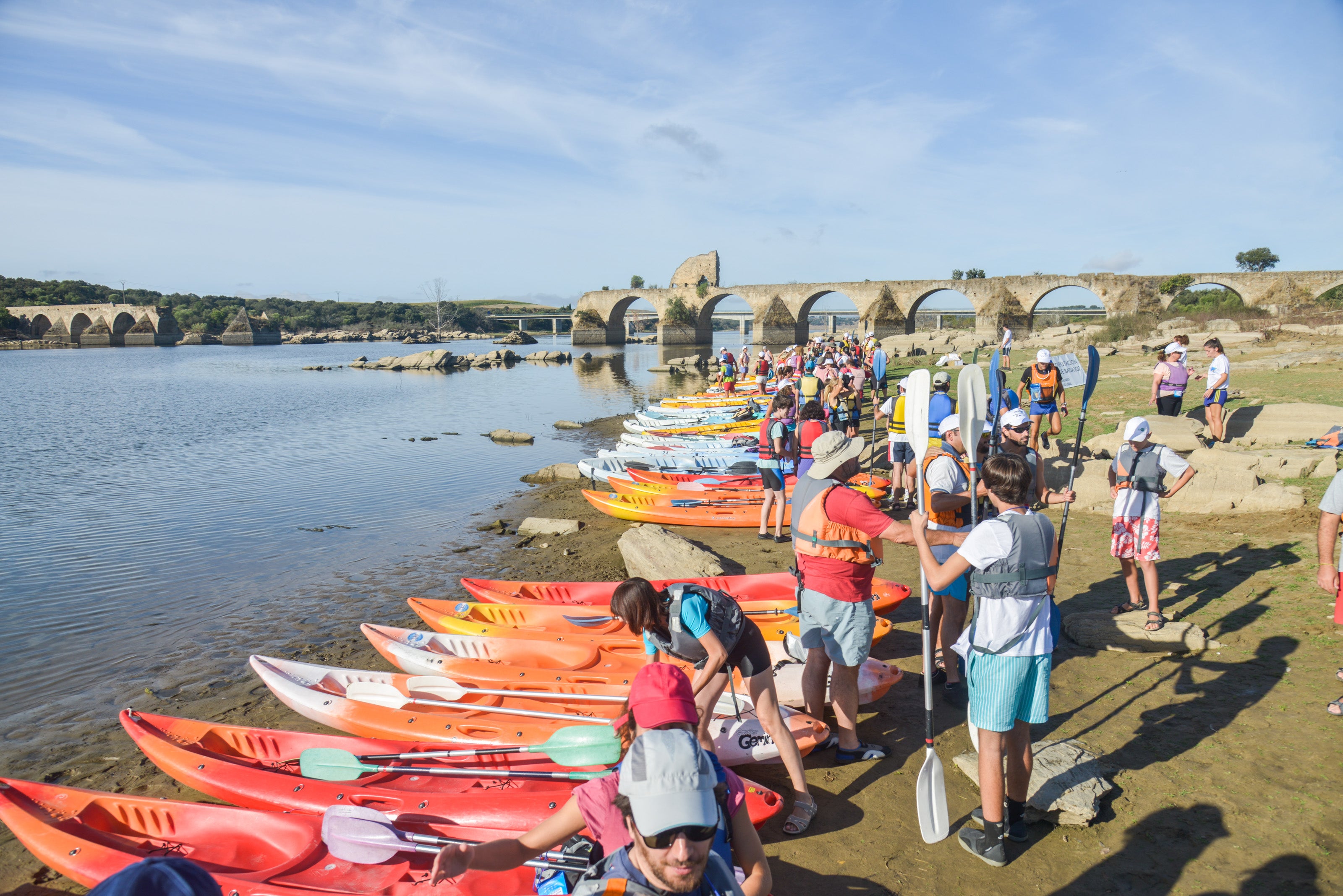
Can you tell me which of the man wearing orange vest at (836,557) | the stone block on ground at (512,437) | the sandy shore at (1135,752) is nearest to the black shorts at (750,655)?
the man wearing orange vest at (836,557)

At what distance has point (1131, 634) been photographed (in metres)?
5.67

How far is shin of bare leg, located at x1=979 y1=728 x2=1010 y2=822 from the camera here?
3398mm

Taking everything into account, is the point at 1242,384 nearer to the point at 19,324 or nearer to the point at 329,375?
the point at 329,375

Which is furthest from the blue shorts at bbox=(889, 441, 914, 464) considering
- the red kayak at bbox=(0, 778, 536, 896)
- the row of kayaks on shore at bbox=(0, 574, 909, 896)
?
the red kayak at bbox=(0, 778, 536, 896)

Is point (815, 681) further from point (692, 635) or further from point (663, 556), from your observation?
point (663, 556)

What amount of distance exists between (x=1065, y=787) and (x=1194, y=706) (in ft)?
5.76

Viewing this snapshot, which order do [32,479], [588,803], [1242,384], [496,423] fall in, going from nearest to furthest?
1. [588,803]
2. [1242,384]
3. [32,479]
4. [496,423]

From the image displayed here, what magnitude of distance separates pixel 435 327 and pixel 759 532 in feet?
409

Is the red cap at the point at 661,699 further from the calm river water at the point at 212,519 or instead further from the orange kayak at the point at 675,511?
the orange kayak at the point at 675,511

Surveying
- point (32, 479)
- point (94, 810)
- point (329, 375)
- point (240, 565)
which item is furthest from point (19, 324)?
point (94, 810)

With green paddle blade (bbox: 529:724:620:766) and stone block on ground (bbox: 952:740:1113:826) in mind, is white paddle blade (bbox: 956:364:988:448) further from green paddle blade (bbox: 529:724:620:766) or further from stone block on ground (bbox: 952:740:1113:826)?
green paddle blade (bbox: 529:724:620:766)

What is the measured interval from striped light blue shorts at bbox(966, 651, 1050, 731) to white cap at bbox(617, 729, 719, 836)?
2.16 m

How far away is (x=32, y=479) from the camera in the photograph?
54.3 feet

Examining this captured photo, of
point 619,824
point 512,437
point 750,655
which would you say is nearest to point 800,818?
point 750,655
